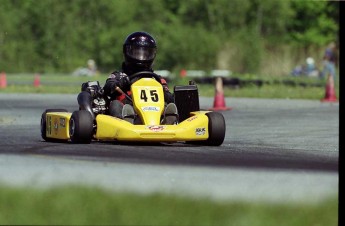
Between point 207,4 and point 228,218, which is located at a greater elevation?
point 207,4

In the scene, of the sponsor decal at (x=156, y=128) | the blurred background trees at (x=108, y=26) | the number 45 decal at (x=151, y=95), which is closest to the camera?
the sponsor decal at (x=156, y=128)

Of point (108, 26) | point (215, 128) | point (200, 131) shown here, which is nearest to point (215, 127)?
point (215, 128)

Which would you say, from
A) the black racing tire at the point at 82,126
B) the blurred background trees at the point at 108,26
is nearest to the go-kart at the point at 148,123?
the black racing tire at the point at 82,126

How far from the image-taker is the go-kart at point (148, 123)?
13156 mm

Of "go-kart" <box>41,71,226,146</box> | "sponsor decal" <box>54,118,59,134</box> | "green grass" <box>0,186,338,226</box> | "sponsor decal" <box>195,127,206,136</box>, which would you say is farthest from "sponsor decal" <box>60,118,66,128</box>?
"green grass" <box>0,186,338,226</box>

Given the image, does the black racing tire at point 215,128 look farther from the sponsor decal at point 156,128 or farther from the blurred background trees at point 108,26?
the blurred background trees at point 108,26

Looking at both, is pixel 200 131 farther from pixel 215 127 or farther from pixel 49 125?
pixel 49 125

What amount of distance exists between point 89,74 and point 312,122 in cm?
3307

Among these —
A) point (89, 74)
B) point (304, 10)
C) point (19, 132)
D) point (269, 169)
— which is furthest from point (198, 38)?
point (269, 169)

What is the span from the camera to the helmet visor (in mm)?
14328

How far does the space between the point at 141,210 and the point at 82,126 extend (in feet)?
18.5

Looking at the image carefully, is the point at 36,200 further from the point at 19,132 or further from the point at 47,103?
the point at 47,103

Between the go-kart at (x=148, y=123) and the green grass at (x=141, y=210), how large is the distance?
471 cm

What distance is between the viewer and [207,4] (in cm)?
6419
